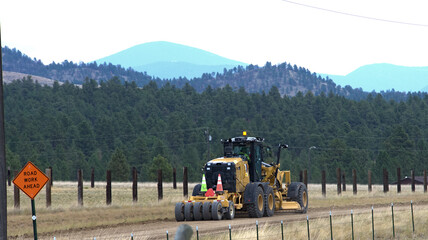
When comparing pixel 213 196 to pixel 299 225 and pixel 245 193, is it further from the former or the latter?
pixel 299 225

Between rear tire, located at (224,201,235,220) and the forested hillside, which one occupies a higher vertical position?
the forested hillside

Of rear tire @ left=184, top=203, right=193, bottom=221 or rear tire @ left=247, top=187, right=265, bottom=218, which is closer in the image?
rear tire @ left=184, top=203, right=193, bottom=221

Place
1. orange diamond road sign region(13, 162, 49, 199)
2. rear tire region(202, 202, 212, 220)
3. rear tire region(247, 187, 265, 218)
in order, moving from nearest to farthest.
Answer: orange diamond road sign region(13, 162, 49, 199) → rear tire region(202, 202, 212, 220) → rear tire region(247, 187, 265, 218)

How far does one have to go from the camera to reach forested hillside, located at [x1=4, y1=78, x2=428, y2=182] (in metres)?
126

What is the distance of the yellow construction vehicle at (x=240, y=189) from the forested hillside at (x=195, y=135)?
233 ft

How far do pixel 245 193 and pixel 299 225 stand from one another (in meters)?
4.26

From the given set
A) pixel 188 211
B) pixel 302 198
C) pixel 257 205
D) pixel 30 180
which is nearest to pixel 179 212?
pixel 188 211

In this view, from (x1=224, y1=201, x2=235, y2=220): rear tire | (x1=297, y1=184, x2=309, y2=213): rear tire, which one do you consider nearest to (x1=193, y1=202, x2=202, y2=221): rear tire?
(x1=224, y1=201, x2=235, y2=220): rear tire

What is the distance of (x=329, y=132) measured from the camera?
17062cm

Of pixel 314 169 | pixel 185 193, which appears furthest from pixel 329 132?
pixel 185 193

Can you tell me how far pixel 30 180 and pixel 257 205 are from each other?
1315 centimetres

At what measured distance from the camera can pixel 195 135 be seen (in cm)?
15525

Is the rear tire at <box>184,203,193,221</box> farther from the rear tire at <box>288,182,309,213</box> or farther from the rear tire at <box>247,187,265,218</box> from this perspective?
the rear tire at <box>288,182,309,213</box>

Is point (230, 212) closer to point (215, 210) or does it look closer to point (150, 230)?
point (215, 210)
